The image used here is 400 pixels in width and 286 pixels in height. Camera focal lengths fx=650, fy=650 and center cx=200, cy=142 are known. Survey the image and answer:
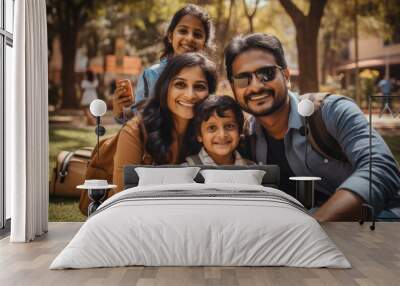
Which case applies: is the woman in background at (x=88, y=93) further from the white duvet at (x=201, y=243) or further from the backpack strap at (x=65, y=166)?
the white duvet at (x=201, y=243)

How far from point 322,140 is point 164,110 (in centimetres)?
201

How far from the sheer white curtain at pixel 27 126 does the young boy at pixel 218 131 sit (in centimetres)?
204

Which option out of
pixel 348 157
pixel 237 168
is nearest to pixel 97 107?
pixel 237 168

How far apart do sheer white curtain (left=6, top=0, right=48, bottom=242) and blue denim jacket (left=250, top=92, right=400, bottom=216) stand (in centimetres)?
272

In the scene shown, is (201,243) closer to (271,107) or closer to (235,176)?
(235,176)

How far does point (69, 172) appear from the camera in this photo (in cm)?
829

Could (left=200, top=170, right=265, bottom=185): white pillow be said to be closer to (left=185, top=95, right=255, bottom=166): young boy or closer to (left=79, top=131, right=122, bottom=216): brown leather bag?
(left=185, top=95, right=255, bottom=166): young boy

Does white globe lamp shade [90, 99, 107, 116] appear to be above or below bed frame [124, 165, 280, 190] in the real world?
above

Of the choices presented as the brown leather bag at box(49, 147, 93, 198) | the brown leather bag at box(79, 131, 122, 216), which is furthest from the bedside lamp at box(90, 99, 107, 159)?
the brown leather bag at box(49, 147, 93, 198)

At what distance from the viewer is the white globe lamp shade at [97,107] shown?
26.1 feet

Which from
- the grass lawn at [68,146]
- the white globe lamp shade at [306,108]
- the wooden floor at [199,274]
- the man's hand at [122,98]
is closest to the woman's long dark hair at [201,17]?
the man's hand at [122,98]

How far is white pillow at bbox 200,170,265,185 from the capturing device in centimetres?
739

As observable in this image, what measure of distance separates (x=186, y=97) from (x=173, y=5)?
3.87 ft

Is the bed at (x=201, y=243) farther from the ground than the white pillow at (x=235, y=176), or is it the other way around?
the white pillow at (x=235, y=176)
